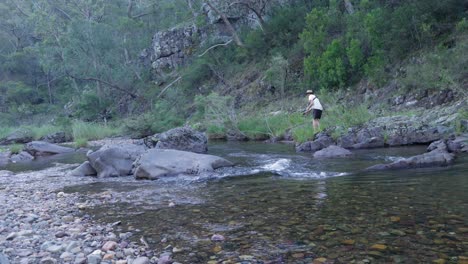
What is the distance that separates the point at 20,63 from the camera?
57.8 m

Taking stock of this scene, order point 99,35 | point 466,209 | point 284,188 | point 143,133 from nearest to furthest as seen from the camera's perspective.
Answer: point 466,209 → point 284,188 → point 143,133 → point 99,35

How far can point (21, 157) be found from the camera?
1830 centimetres

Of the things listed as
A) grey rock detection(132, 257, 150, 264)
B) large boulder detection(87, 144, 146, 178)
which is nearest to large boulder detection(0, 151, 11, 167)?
large boulder detection(87, 144, 146, 178)

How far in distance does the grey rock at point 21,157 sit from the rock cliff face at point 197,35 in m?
21.6

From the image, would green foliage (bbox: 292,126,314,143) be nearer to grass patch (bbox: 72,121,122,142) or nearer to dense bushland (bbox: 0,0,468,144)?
dense bushland (bbox: 0,0,468,144)

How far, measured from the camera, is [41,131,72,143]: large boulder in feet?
96.8

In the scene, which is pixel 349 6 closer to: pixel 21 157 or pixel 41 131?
pixel 21 157

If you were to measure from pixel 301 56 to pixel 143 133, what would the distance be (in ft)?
39.1

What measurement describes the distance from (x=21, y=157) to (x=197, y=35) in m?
27.4

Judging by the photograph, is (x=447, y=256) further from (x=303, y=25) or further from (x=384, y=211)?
(x=303, y=25)

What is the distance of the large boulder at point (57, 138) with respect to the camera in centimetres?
2950

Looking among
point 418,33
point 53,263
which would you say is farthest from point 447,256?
point 418,33

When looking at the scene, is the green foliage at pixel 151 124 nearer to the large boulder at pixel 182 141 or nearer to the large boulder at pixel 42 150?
the large boulder at pixel 42 150

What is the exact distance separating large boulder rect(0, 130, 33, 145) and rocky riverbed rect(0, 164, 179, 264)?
82.2ft
